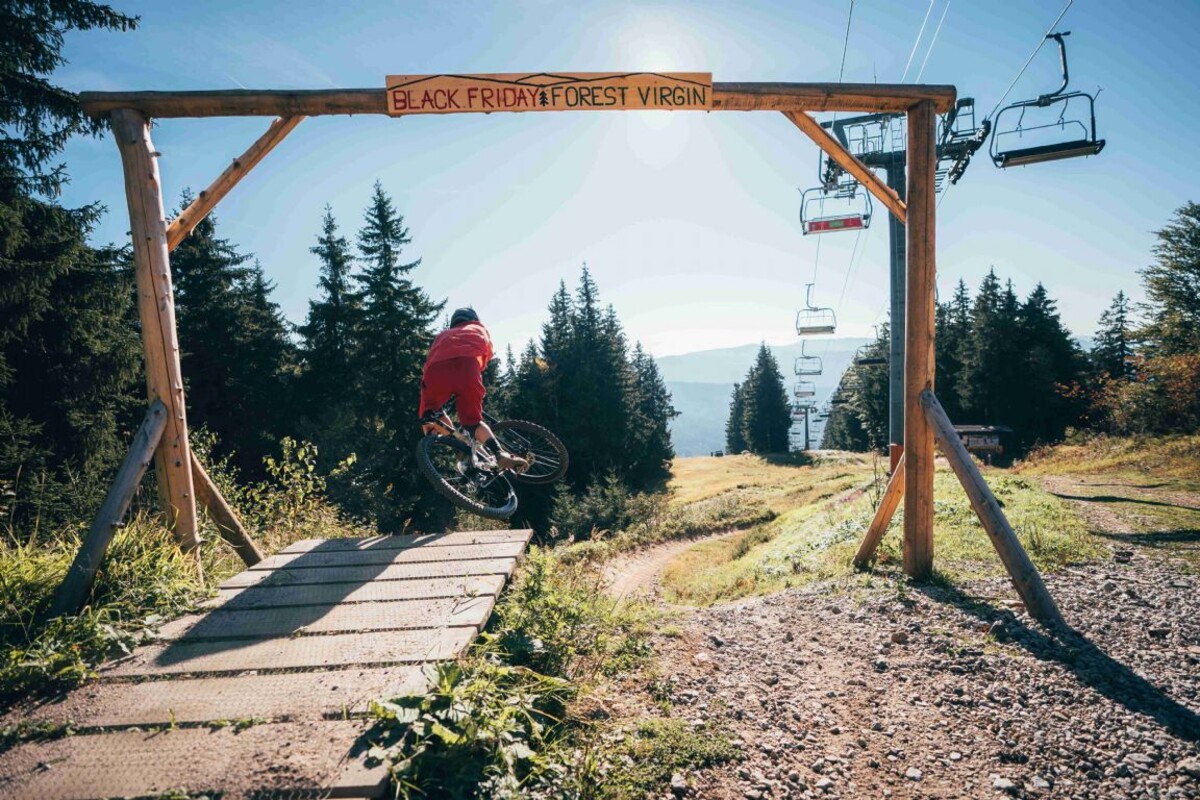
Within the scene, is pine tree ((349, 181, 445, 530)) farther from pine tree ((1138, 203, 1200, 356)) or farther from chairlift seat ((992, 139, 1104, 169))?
pine tree ((1138, 203, 1200, 356))

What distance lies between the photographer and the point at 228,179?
16.3 ft

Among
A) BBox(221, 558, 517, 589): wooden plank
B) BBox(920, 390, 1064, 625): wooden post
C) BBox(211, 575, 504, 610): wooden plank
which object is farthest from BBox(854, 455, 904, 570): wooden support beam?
BBox(211, 575, 504, 610): wooden plank

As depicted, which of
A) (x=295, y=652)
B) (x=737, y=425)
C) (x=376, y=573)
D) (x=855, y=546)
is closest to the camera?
(x=295, y=652)

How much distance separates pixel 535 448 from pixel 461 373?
1.72 meters

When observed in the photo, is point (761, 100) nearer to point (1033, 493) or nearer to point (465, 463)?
point (465, 463)

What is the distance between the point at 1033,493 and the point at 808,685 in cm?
929

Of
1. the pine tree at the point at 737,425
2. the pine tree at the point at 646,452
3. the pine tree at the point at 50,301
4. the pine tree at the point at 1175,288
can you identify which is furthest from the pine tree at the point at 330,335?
the pine tree at the point at 737,425

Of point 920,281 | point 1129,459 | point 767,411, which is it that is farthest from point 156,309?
point 767,411

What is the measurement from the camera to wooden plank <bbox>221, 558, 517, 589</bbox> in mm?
4137

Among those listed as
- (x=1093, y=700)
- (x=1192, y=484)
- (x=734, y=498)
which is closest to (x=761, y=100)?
(x=1093, y=700)

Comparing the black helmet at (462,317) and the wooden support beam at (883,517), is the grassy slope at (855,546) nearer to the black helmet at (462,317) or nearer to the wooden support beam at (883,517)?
the wooden support beam at (883,517)

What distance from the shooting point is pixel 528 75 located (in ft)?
16.5

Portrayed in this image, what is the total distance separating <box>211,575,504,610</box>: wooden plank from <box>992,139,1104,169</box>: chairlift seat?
1193cm

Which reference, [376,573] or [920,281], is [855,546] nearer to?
[920,281]
